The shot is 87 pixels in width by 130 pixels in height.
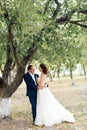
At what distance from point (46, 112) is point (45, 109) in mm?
109

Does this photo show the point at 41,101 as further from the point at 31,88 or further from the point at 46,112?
the point at 31,88

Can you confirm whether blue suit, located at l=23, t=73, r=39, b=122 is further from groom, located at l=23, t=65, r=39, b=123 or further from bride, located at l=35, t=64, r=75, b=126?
bride, located at l=35, t=64, r=75, b=126

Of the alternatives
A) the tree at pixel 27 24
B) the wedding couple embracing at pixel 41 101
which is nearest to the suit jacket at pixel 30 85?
the wedding couple embracing at pixel 41 101

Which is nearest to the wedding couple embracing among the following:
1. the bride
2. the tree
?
the bride

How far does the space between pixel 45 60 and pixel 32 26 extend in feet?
15.9

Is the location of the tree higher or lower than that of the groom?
higher

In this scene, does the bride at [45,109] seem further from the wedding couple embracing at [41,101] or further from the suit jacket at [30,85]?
the suit jacket at [30,85]

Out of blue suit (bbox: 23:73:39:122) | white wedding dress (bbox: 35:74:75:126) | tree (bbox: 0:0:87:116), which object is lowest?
white wedding dress (bbox: 35:74:75:126)

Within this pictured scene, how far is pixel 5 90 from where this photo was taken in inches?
499

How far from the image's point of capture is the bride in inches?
462

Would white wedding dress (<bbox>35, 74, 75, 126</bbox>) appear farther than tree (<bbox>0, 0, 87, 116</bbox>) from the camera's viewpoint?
Yes

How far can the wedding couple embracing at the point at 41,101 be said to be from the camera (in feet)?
38.6

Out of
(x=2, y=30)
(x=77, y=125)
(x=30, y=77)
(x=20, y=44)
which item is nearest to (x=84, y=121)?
(x=77, y=125)

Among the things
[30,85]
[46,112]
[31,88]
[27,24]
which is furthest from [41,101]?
[27,24]
